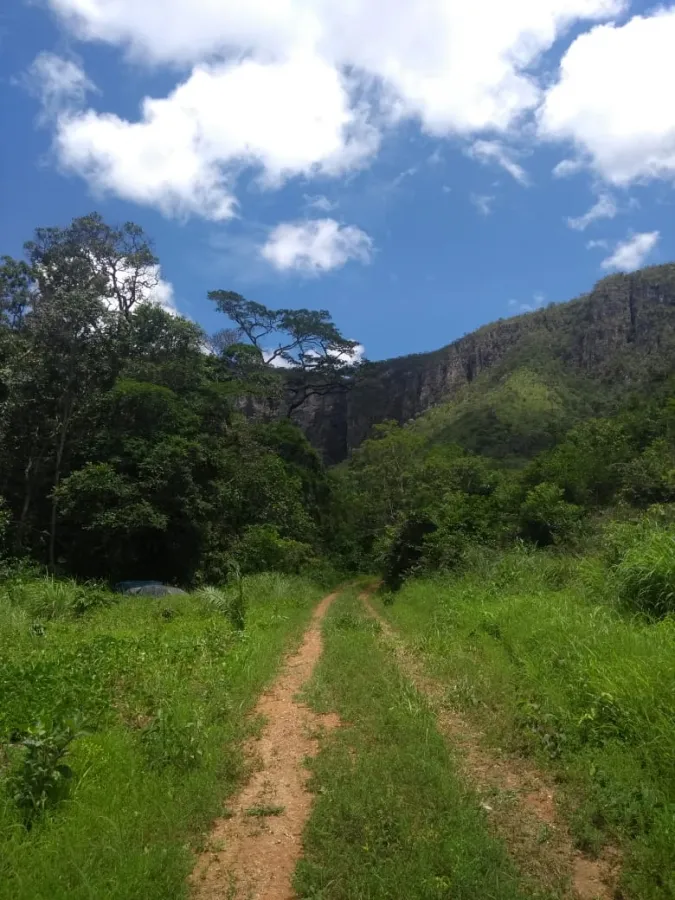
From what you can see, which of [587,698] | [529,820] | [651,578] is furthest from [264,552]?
[529,820]

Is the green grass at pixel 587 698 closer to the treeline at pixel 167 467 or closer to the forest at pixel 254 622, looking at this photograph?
the forest at pixel 254 622

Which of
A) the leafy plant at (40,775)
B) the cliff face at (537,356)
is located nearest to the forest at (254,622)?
the leafy plant at (40,775)

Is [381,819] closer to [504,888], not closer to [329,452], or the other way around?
[504,888]

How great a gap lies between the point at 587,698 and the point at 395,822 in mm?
2641

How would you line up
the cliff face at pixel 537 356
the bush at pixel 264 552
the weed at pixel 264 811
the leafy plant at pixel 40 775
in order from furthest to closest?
the cliff face at pixel 537 356 → the bush at pixel 264 552 → the weed at pixel 264 811 → the leafy plant at pixel 40 775

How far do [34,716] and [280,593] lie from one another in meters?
15.6

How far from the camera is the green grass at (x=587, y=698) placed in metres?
4.31

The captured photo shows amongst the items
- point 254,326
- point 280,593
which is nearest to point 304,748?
point 280,593

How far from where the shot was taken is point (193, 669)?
29.1 ft

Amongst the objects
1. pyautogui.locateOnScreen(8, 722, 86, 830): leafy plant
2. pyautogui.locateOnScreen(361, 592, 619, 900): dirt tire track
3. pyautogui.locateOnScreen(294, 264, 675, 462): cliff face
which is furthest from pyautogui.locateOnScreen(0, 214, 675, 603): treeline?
pyautogui.locateOnScreen(294, 264, 675, 462): cliff face

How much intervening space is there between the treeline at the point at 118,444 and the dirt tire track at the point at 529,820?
18.2 metres

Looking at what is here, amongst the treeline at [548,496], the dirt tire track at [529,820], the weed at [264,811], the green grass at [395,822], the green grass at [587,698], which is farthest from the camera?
the treeline at [548,496]

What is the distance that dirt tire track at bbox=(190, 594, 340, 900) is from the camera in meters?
4.02

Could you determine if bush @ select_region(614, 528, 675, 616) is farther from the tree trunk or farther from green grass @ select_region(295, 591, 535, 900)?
the tree trunk
